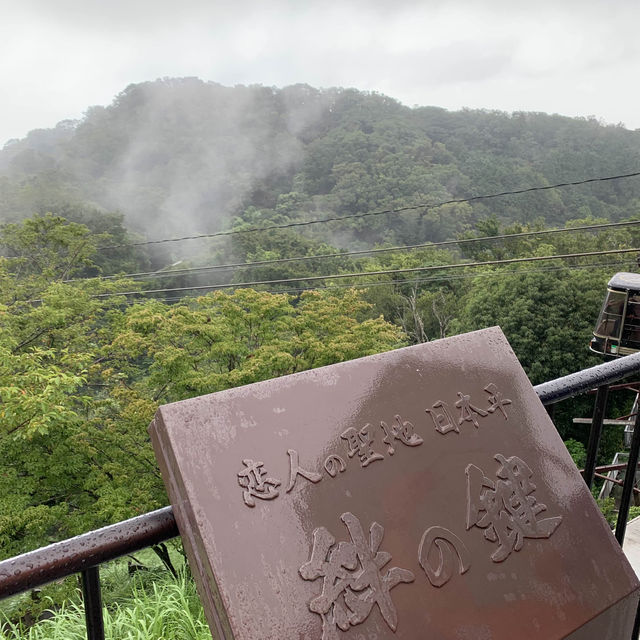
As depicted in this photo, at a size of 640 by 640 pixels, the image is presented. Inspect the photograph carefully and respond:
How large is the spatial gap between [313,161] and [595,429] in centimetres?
5382

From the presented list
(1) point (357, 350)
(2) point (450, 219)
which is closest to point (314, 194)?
(2) point (450, 219)

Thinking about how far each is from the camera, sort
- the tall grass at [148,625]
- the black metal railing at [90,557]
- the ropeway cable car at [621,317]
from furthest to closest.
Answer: the ropeway cable car at [621,317], the tall grass at [148,625], the black metal railing at [90,557]

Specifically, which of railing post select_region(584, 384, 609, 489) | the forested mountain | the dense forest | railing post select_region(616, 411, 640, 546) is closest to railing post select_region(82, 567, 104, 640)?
railing post select_region(584, 384, 609, 489)

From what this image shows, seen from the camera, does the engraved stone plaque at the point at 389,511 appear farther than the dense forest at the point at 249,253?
No

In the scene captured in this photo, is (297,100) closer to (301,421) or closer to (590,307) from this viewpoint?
(590,307)

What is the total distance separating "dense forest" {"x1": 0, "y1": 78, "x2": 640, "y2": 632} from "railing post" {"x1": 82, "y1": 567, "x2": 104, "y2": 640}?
18.5ft

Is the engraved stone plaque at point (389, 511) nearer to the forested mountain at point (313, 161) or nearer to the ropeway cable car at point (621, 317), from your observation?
the ropeway cable car at point (621, 317)

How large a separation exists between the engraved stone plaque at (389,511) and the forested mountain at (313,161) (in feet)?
119

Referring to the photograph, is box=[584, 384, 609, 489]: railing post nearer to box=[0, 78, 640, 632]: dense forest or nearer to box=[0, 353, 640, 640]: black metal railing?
box=[0, 353, 640, 640]: black metal railing

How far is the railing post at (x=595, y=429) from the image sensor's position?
53.7 inches

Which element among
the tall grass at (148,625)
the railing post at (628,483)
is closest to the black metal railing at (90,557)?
the railing post at (628,483)

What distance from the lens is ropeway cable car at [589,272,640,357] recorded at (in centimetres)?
1315

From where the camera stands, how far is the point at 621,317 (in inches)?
525

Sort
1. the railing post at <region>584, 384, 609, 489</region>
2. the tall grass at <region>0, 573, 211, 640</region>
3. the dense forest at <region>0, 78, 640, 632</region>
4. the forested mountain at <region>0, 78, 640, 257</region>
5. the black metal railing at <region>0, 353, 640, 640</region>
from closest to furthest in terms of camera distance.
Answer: the black metal railing at <region>0, 353, 640, 640</region> < the railing post at <region>584, 384, 609, 489</region> < the tall grass at <region>0, 573, 211, 640</region> < the dense forest at <region>0, 78, 640, 632</region> < the forested mountain at <region>0, 78, 640, 257</region>
